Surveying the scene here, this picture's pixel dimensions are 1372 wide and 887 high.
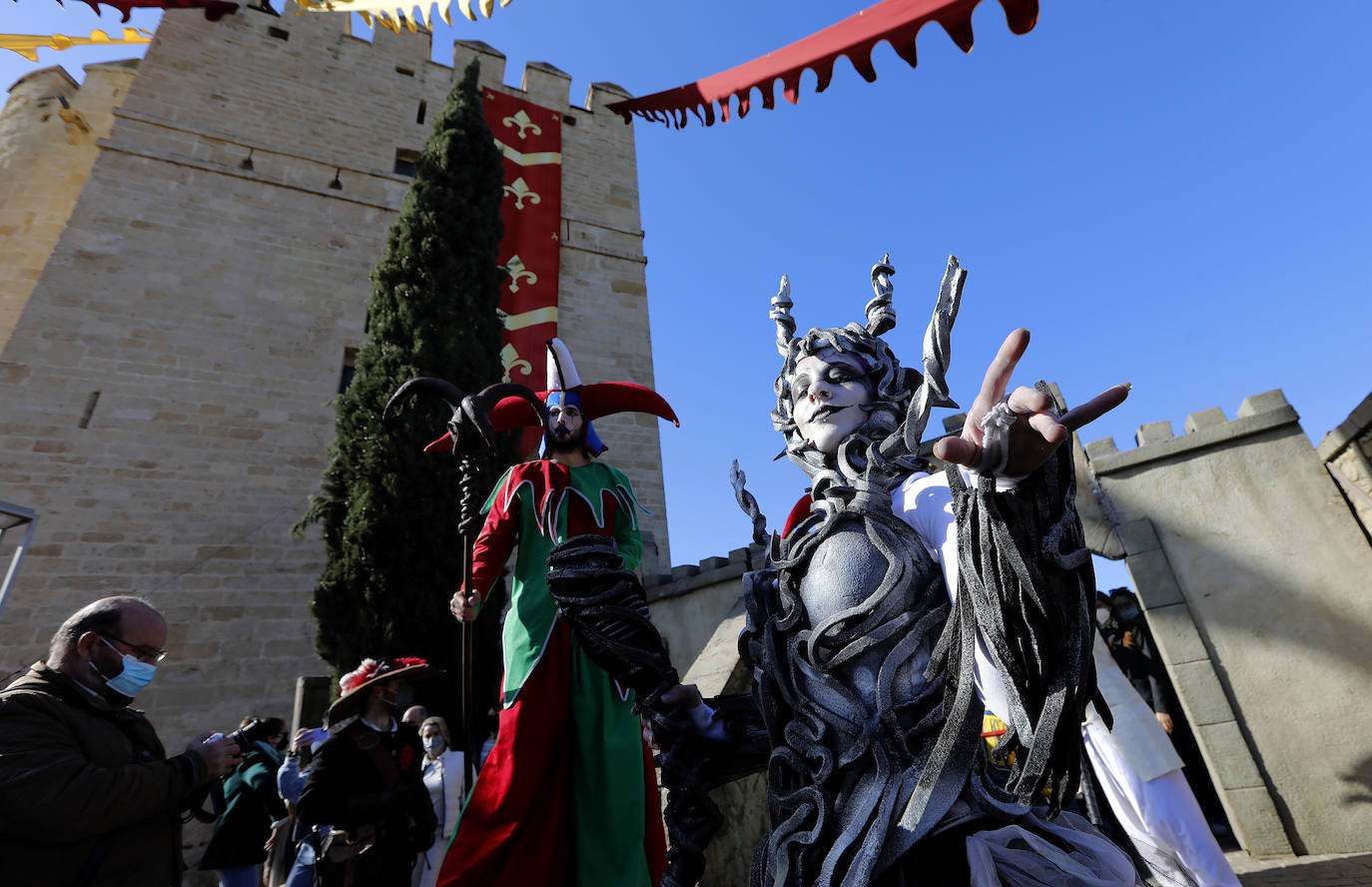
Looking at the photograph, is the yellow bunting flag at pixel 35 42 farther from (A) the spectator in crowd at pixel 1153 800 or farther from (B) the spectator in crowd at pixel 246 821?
(A) the spectator in crowd at pixel 1153 800

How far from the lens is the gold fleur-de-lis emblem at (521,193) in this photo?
11.6m

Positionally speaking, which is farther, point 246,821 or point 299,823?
point 246,821

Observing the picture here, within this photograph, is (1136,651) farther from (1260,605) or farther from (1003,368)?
(1003,368)

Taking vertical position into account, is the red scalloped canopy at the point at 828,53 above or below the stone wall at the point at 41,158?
below

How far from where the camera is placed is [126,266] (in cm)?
890

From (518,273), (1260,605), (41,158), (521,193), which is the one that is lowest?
(1260,605)

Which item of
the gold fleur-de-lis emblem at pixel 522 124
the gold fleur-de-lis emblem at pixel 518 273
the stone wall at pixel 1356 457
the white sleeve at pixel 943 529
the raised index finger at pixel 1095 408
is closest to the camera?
the raised index finger at pixel 1095 408

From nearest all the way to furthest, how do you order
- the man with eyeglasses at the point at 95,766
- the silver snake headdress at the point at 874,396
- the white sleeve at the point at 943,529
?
1. the white sleeve at the point at 943,529
2. the silver snake headdress at the point at 874,396
3. the man with eyeglasses at the point at 95,766

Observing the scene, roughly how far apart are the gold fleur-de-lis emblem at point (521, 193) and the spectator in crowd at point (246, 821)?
947cm

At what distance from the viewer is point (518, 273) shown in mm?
11000

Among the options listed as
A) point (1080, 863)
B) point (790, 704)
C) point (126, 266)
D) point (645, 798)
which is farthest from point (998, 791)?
point (126, 266)

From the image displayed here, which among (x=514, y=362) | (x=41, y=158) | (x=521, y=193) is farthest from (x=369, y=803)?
(x=41, y=158)

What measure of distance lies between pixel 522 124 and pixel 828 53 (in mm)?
11706

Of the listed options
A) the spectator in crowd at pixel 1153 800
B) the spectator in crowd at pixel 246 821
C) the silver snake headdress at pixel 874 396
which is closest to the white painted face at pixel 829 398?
the silver snake headdress at pixel 874 396
